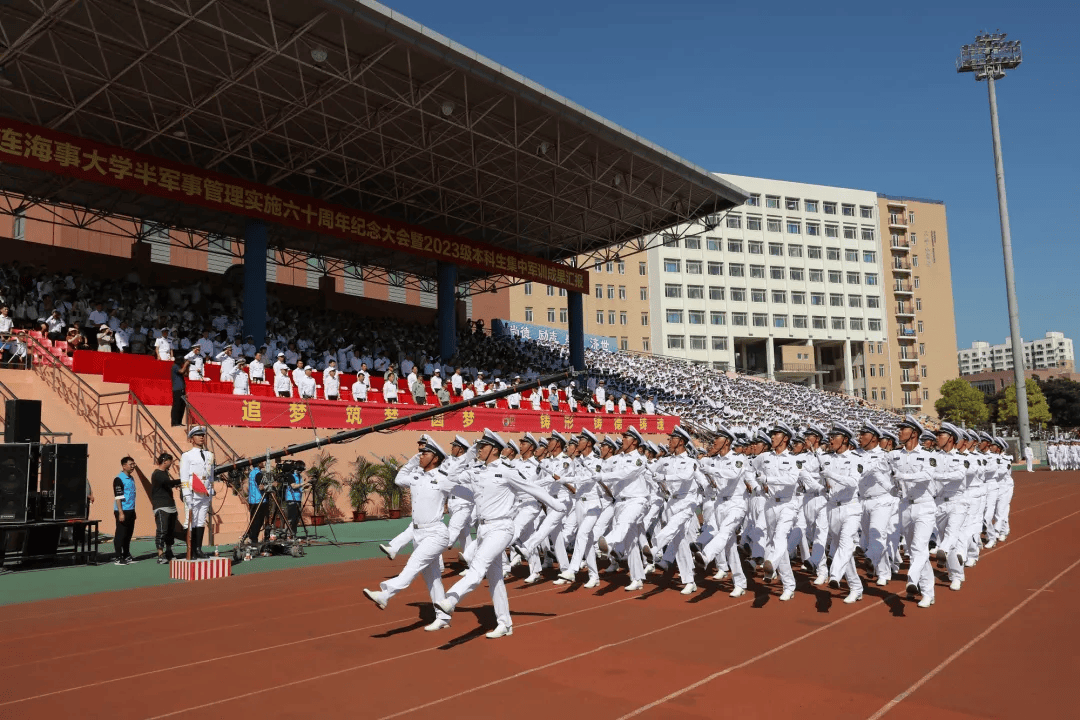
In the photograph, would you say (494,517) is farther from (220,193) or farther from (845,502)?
(220,193)

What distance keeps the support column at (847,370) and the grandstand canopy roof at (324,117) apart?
44.1 metres

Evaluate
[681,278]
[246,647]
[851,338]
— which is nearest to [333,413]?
[246,647]

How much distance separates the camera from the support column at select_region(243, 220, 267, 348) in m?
23.5

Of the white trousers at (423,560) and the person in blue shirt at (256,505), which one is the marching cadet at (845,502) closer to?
the white trousers at (423,560)

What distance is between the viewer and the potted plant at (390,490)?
1984cm

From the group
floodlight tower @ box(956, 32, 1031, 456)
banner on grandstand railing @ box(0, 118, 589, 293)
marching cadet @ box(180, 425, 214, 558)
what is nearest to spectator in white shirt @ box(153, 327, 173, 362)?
banner on grandstand railing @ box(0, 118, 589, 293)

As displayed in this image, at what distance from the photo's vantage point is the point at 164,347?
1927cm

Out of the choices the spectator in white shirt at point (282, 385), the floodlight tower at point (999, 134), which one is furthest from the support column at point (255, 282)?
the floodlight tower at point (999, 134)

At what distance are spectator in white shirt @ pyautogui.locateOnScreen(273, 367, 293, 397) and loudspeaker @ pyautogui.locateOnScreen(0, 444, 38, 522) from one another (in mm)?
8101

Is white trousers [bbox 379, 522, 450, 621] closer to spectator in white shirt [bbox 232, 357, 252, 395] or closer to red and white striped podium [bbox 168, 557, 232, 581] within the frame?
red and white striped podium [bbox 168, 557, 232, 581]

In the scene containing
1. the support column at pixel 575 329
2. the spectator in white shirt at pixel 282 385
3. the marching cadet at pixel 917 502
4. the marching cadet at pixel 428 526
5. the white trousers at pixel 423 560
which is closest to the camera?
the white trousers at pixel 423 560

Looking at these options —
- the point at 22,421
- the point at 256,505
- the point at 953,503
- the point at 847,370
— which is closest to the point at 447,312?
the point at 256,505

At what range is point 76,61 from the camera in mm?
18984

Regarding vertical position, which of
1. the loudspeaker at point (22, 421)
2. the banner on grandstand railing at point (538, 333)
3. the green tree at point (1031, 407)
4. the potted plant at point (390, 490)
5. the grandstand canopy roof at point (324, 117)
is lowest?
the potted plant at point (390, 490)
